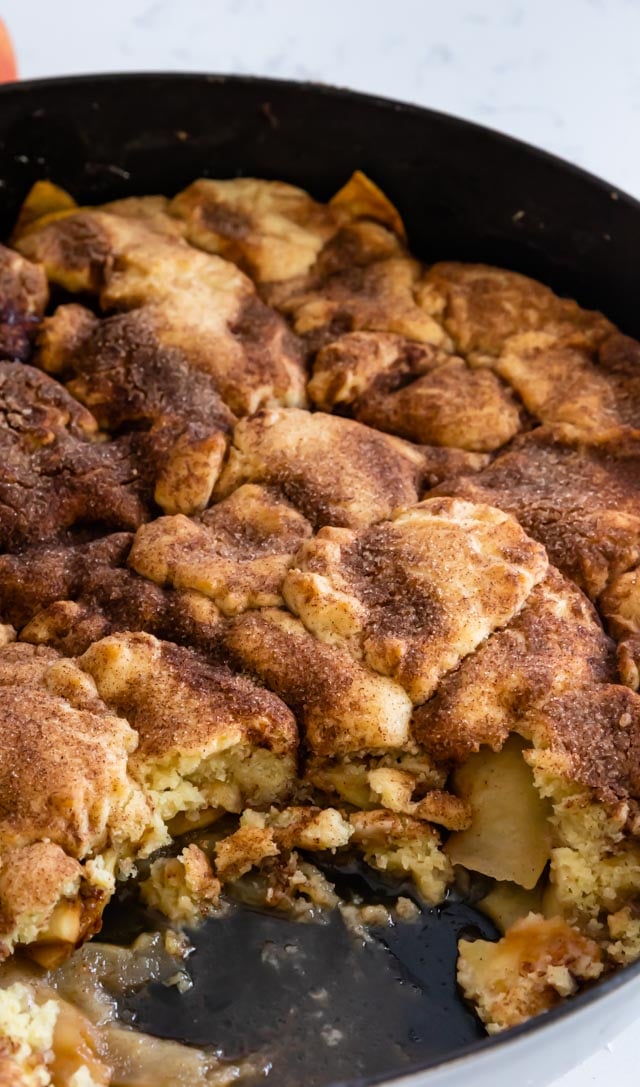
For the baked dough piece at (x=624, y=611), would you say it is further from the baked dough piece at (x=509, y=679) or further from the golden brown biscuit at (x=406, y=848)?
the golden brown biscuit at (x=406, y=848)

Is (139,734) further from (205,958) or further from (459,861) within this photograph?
(459,861)

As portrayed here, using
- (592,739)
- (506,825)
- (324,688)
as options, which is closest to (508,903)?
(506,825)

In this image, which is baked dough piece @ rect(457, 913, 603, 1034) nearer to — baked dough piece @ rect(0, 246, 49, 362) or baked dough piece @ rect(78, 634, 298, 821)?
baked dough piece @ rect(78, 634, 298, 821)

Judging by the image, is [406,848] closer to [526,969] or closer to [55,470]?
[526,969]

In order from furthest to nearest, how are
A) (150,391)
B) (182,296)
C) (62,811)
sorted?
(182,296), (150,391), (62,811)

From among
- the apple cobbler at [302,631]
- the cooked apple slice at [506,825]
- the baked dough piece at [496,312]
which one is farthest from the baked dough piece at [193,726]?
the baked dough piece at [496,312]

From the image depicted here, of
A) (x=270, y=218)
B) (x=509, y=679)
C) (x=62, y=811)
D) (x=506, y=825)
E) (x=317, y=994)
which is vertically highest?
(x=270, y=218)

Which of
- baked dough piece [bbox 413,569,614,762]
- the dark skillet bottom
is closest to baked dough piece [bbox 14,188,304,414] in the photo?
baked dough piece [bbox 413,569,614,762]
